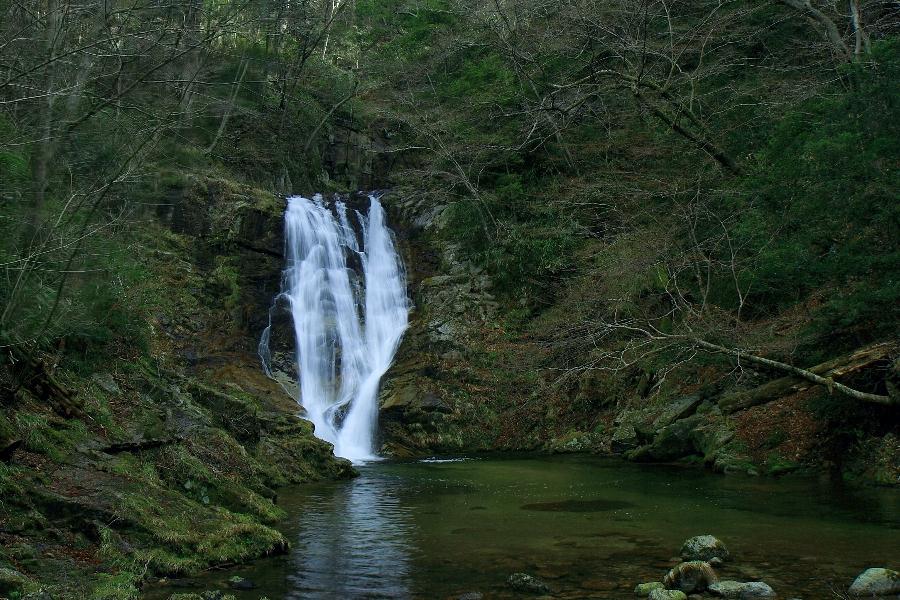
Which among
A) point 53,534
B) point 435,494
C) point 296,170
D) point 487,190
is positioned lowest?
point 435,494

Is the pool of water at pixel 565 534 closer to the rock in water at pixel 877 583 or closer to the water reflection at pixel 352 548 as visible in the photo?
the water reflection at pixel 352 548

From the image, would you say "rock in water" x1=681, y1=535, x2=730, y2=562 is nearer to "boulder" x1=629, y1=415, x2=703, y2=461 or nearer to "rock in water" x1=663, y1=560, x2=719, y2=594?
"rock in water" x1=663, y1=560, x2=719, y2=594

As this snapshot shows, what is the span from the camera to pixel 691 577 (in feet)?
18.3

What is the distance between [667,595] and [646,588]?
297 mm

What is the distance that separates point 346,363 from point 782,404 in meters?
11.3

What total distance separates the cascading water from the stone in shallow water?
800cm

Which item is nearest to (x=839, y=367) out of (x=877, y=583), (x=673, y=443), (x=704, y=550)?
(x=673, y=443)

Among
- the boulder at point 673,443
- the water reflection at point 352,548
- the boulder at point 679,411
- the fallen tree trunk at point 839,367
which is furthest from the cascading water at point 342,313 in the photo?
the fallen tree trunk at point 839,367

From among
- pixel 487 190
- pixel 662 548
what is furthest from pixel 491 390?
pixel 662 548

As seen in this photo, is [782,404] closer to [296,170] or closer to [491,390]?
[491,390]

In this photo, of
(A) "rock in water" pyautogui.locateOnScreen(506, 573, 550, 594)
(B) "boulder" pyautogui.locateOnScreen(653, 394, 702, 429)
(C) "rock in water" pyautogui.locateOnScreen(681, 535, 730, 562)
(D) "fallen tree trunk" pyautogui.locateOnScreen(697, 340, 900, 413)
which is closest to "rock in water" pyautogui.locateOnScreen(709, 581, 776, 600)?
(C) "rock in water" pyautogui.locateOnScreen(681, 535, 730, 562)

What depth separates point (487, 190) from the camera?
24.8 metres

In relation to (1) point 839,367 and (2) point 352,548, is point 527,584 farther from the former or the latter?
(1) point 839,367

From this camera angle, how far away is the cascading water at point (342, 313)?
738 inches
